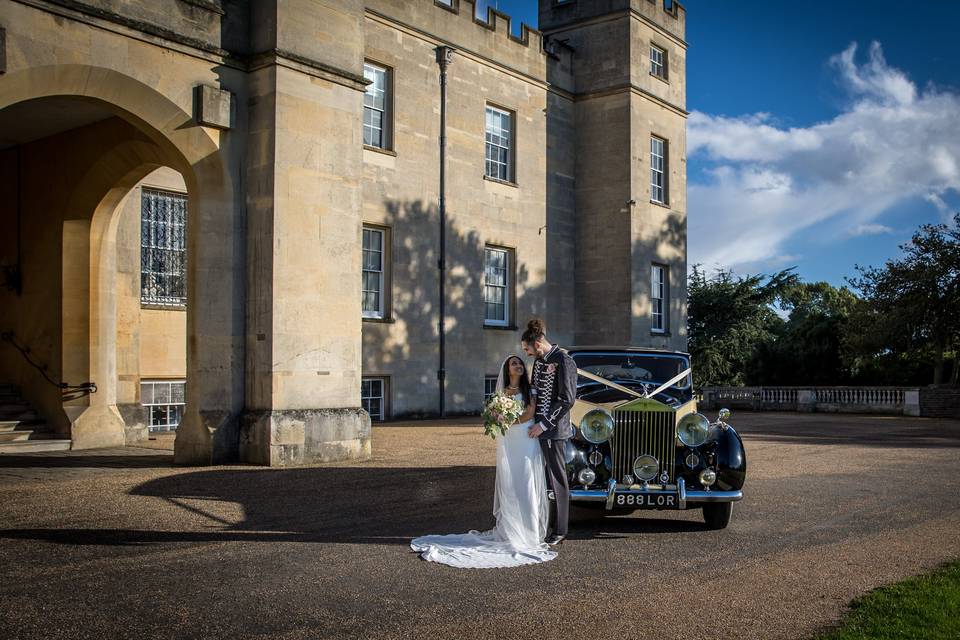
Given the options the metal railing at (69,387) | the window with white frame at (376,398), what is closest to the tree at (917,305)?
the window with white frame at (376,398)

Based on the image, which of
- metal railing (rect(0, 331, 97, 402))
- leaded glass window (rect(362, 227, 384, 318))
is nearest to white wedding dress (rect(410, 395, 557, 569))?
metal railing (rect(0, 331, 97, 402))

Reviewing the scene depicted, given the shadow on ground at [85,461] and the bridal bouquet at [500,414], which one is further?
the shadow on ground at [85,461]

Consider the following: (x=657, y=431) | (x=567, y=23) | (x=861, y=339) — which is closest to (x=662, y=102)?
(x=567, y=23)

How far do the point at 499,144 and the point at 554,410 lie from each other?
17.2 meters

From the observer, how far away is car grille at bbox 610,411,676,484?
8.33 meters

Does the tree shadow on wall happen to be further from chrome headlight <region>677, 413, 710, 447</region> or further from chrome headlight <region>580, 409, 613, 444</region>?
chrome headlight <region>677, 413, 710, 447</region>

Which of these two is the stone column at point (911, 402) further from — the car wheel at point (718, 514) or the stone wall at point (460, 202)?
the car wheel at point (718, 514)

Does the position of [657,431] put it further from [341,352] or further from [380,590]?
[341,352]

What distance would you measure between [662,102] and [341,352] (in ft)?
56.2

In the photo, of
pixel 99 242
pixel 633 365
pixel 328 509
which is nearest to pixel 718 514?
pixel 633 365

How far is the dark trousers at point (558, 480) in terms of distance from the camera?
302 inches

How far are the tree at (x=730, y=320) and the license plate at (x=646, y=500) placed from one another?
2807cm

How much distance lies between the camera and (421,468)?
12.3 m

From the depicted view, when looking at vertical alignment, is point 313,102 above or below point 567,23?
below
